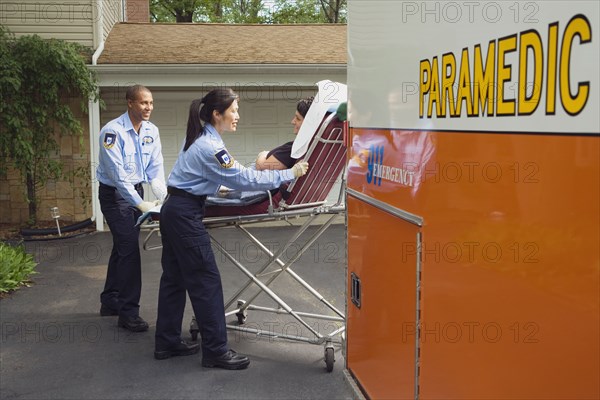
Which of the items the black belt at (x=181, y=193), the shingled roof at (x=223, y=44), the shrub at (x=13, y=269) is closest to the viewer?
the black belt at (x=181, y=193)

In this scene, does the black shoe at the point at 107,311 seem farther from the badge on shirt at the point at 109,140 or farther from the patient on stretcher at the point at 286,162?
the patient on stretcher at the point at 286,162

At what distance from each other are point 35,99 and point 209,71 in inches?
108

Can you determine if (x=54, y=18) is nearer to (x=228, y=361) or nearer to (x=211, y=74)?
(x=211, y=74)

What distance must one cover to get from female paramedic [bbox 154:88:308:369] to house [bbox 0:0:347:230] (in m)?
6.69

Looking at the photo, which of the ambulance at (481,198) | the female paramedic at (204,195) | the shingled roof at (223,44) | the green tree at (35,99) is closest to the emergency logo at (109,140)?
the female paramedic at (204,195)

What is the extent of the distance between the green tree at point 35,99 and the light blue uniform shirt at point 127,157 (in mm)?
5004

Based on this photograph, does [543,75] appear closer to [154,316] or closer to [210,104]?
[210,104]

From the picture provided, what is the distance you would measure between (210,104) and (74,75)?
662 cm

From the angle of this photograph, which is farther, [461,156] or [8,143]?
[8,143]

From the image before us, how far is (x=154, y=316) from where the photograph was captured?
235 inches

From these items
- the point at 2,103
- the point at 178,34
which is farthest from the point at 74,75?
the point at 178,34

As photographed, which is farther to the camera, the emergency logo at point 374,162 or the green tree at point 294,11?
the green tree at point 294,11

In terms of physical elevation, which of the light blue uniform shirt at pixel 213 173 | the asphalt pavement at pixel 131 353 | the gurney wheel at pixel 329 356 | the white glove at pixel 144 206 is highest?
the light blue uniform shirt at pixel 213 173

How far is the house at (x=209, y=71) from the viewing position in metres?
10.9
